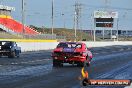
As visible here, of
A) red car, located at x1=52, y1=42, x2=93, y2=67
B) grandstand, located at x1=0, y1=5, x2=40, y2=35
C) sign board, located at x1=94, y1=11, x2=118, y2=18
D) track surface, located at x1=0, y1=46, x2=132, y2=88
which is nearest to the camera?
track surface, located at x1=0, y1=46, x2=132, y2=88

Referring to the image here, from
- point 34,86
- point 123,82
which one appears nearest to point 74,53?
point 34,86

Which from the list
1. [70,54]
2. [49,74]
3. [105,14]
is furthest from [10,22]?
[49,74]

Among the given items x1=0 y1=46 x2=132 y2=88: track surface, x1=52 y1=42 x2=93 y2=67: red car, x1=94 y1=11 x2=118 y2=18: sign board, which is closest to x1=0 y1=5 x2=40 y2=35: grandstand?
x1=94 y1=11 x2=118 y2=18: sign board

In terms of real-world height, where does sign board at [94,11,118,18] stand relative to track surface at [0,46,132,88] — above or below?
above

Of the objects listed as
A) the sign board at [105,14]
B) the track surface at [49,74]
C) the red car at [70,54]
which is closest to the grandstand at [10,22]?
the sign board at [105,14]

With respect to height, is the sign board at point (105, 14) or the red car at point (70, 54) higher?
the sign board at point (105, 14)

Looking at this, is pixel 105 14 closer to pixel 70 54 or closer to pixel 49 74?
pixel 70 54

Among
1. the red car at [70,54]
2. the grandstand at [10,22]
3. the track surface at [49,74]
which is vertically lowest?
the track surface at [49,74]

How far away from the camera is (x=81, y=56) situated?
28.0 metres

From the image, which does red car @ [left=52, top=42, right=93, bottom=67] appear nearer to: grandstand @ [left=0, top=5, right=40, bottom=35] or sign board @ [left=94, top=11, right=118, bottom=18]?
grandstand @ [left=0, top=5, right=40, bottom=35]

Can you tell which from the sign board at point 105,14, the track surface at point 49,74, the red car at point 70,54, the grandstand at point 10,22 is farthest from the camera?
the sign board at point 105,14

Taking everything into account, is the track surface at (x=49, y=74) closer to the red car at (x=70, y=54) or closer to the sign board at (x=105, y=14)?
the red car at (x=70, y=54)

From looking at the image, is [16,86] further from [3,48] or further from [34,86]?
[3,48]

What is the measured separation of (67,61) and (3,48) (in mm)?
13940
